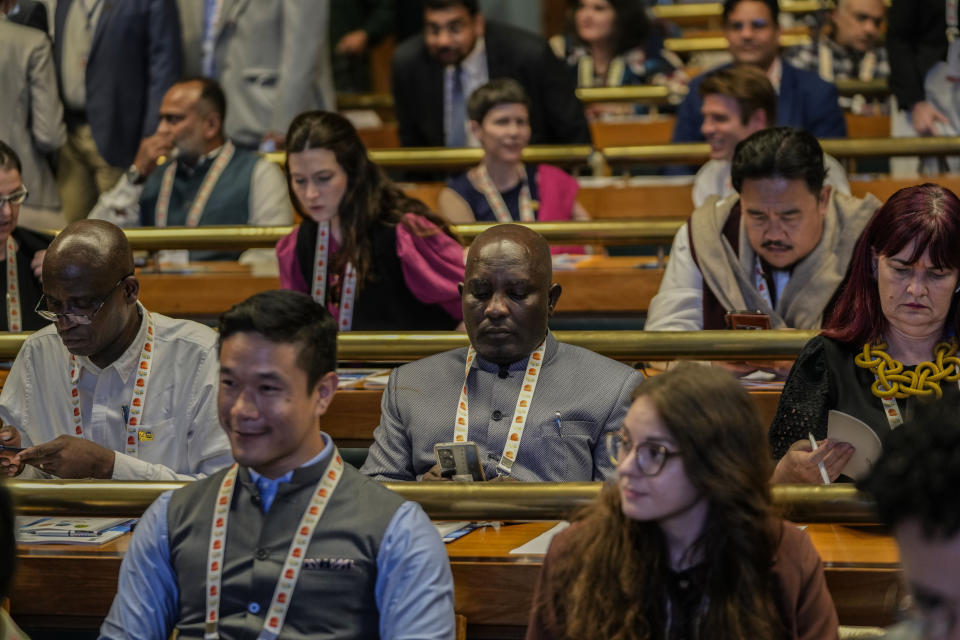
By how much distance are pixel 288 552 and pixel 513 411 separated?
3.13 ft

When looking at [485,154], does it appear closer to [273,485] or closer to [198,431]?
[198,431]

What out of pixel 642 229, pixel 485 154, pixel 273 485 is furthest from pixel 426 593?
pixel 485 154

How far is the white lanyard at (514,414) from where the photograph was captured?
10.3ft

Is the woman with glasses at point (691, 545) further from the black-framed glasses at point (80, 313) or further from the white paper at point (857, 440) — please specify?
the black-framed glasses at point (80, 313)

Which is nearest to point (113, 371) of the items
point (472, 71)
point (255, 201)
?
point (255, 201)

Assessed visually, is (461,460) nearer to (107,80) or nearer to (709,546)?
(709,546)

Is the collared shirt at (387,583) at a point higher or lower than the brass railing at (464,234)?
lower

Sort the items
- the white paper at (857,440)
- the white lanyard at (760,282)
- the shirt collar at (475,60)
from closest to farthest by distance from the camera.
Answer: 1. the white paper at (857,440)
2. the white lanyard at (760,282)
3. the shirt collar at (475,60)

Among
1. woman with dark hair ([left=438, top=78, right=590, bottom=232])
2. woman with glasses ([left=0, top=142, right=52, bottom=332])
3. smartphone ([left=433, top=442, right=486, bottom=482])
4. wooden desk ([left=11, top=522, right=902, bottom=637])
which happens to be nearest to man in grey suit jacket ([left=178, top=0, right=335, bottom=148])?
woman with dark hair ([left=438, top=78, right=590, bottom=232])

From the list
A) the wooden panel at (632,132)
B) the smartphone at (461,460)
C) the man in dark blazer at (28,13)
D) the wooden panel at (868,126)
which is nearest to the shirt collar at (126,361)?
the smartphone at (461,460)

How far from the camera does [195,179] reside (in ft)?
19.4

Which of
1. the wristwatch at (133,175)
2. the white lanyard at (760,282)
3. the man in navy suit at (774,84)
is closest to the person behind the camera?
the white lanyard at (760,282)

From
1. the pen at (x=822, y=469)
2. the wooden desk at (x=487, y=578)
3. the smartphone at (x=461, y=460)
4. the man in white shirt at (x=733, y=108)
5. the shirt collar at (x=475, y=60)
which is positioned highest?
the shirt collar at (x=475, y=60)

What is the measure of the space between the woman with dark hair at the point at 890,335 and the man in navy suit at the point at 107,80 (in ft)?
13.5
